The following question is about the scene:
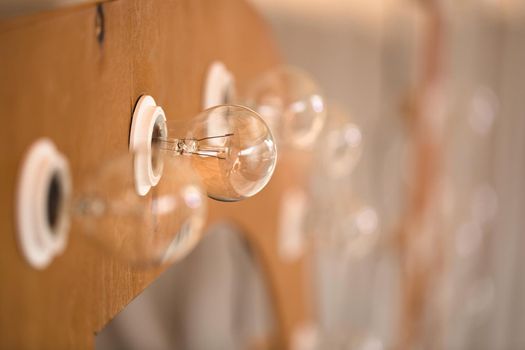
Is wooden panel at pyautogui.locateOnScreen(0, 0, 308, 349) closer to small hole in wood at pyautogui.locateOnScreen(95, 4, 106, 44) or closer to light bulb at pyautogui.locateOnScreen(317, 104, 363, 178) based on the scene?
small hole in wood at pyautogui.locateOnScreen(95, 4, 106, 44)

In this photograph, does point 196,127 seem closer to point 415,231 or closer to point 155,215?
point 155,215

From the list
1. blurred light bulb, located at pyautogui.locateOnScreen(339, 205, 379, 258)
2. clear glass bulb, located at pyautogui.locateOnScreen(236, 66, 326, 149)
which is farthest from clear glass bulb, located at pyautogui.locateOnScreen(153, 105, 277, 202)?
blurred light bulb, located at pyautogui.locateOnScreen(339, 205, 379, 258)

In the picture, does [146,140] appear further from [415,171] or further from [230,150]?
[415,171]

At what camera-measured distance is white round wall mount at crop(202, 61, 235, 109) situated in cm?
51

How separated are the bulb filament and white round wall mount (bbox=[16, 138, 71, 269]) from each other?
0.07 meters

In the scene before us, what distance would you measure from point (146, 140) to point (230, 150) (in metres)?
0.05

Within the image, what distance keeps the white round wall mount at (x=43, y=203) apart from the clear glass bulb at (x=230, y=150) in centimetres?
9

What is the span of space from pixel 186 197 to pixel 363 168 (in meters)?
1.45

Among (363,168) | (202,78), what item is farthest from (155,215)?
(363,168)

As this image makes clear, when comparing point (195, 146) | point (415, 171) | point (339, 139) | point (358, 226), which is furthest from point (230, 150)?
point (415, 171)

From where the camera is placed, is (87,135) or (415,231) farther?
(415,231)

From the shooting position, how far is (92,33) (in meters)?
0.36

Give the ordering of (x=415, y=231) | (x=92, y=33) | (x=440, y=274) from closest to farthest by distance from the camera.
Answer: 1. (x=92, y=33)
2. (x=415, y=231)
3. (x=440, y=274)

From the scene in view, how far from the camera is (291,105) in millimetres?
499
